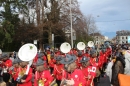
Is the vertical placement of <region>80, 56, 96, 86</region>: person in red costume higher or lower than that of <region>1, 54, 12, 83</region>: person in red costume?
higher

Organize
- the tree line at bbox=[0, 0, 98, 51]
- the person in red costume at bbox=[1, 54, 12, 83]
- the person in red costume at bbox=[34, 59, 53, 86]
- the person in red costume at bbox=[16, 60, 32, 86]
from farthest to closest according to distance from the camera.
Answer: the tree line at bbox=[0, 0, 98, 51], the person in red costume at bbox=[1, 54, 12, 83], the person in red costume at bbox=[16, 60, 32, 86], the person in red costume at bbox=[34, 59, 53, 86]

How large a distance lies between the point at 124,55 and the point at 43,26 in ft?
103

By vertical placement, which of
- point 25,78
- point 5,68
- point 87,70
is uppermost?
point 87,70

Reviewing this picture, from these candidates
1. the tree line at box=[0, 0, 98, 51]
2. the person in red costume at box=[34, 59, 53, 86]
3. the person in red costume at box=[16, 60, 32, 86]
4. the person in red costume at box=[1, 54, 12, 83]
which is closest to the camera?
the person in red costume at box=[34, 59, 53, 86]

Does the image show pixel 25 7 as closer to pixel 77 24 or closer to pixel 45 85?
pixel 77 24

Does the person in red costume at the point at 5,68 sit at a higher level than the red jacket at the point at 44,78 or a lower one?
lower

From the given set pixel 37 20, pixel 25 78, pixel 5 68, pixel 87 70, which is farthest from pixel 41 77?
pixel 37 20

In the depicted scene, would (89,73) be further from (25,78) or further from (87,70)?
(25,78)

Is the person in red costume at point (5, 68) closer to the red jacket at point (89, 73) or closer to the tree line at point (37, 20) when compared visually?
the red jacket at point (89, 73)

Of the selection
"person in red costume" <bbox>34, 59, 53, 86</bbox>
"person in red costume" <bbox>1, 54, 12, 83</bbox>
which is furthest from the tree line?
"person in red costume" <bbox>34, 59, 53, 86</bbox>

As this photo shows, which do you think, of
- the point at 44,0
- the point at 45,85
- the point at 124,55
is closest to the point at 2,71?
the point at 45,85

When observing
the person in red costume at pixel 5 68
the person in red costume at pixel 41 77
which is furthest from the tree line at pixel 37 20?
the person in red costume at pixel 41 77

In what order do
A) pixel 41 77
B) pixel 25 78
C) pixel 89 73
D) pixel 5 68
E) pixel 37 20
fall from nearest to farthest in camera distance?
pixel 41 77 → pixel 25 78 → pixel 89 73 → pixel 5 68 → pixel 37 20

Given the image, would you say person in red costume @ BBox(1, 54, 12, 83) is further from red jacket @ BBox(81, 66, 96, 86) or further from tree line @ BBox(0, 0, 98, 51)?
tree line @ BBox(0, 0, 98, 51)
